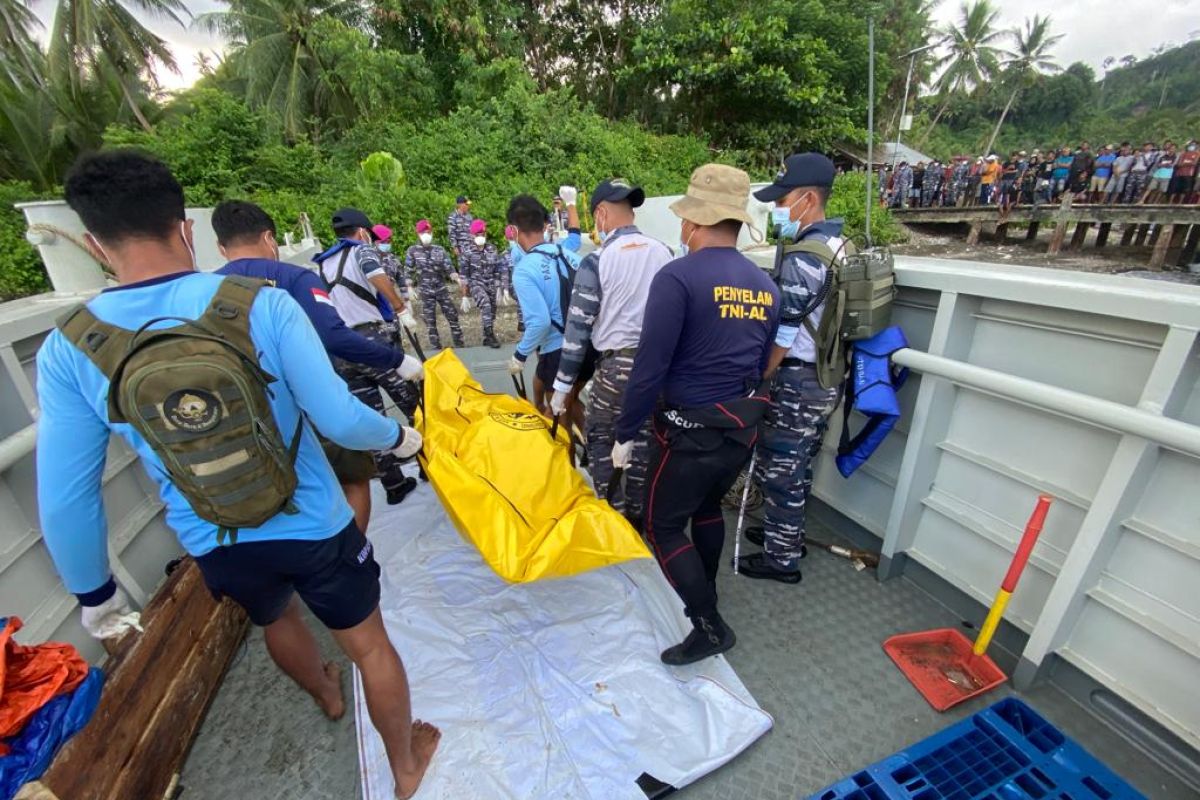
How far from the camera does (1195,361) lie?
4.88ft

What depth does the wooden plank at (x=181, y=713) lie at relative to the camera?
1.61 meters

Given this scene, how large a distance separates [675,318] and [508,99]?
53.8 ft

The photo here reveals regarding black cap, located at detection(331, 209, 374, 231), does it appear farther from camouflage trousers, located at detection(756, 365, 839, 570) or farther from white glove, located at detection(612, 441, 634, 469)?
camouflage trousers, located at detection(756, 365, 839, 570)

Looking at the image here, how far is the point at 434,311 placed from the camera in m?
7.14

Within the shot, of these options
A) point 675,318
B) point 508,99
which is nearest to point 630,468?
point 675,318

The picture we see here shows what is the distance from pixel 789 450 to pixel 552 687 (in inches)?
58.6

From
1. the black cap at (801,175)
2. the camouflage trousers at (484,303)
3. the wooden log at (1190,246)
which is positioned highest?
the black cap at (801,175)

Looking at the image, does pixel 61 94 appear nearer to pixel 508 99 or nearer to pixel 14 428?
pixel 508 99

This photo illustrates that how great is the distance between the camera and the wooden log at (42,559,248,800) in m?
1.42

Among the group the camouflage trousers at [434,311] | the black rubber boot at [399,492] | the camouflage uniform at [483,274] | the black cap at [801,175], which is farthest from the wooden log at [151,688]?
the camouflage uniform at [483,274]

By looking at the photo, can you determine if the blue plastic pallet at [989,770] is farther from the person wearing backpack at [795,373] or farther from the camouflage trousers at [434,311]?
the camouflage trousers at [434,311]

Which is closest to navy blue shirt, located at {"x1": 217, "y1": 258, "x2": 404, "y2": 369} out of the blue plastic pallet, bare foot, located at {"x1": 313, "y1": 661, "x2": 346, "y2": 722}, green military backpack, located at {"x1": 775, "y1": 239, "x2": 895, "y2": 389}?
bare foot, located at {"x1": 313, "y1": 661, "x2": 346, "y2": 722}

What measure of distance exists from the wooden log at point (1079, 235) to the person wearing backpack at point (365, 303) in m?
18.8

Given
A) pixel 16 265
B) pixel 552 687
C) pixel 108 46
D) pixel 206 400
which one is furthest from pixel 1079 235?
pixel 108 46
